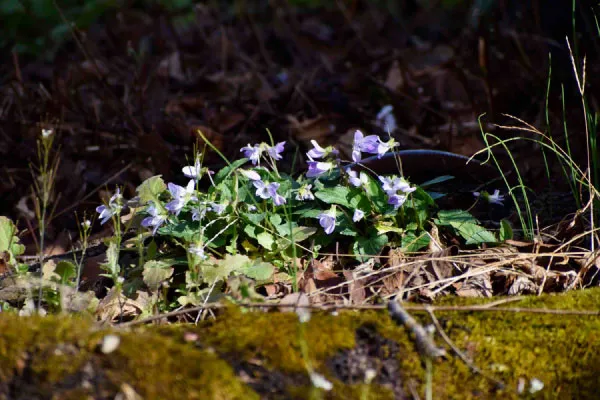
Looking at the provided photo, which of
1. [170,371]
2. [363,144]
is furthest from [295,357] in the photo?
[363,144]

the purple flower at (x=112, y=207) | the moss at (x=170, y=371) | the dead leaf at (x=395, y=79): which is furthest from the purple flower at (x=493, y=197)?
the dead leaf at (x=395, y=79)

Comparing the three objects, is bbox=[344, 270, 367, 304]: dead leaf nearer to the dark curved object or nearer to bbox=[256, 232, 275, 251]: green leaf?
bbox=[256, 232, 275, 251]: green leaf

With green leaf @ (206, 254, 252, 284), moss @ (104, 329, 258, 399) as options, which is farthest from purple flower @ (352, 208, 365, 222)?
moss @ (104, 329, 258, 399)

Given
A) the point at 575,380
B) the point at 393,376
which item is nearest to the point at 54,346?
the point at 393,376

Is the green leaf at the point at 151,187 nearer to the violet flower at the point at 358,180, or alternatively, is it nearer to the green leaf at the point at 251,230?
the green leaf at the point at 251,230

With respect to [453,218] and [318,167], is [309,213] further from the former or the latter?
[453,218]

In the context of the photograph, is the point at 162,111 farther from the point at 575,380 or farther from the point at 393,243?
the point at 575,380
